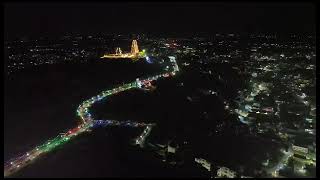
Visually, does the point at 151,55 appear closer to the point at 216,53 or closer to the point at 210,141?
the point at 216,53

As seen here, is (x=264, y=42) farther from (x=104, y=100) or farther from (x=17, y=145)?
(x=17, y=145)

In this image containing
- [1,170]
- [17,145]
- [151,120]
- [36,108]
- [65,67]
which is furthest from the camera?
[65,67]

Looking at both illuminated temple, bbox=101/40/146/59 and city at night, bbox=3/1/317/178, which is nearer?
city at night, bbox=3/1/317/178

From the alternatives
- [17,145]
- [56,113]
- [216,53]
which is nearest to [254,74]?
[216,53]

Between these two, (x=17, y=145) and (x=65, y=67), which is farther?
(x=65, y=67)

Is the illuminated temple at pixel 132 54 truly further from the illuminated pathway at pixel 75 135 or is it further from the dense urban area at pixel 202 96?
the illuminated pathway at pixel 75 135

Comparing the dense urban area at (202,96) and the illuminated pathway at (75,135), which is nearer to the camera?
the dense urban area at (202,96)

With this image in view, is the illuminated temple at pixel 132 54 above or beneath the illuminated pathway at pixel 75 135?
above

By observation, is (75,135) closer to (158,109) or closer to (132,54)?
(158,109)

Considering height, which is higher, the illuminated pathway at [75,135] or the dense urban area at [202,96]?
the dense urban area at [202,96]

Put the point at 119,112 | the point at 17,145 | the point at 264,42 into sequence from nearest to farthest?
the point at 17,145, the point at 119,112, the point at 264,42

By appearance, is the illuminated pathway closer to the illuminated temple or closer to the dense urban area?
the dense urban area
